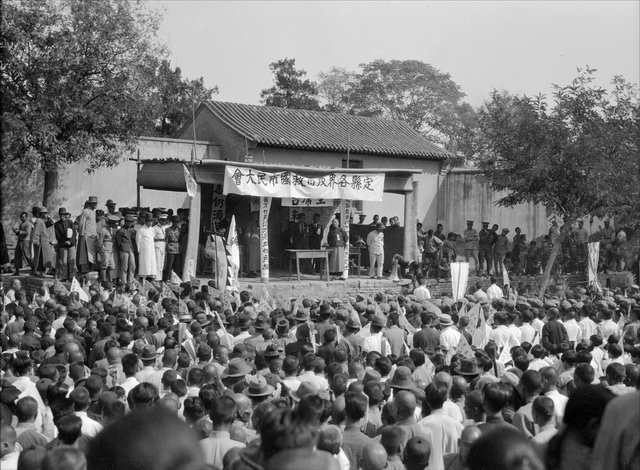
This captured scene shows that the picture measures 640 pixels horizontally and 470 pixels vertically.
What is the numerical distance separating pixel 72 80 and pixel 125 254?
5846mm

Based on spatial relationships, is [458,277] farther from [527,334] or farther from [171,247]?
[171,247]

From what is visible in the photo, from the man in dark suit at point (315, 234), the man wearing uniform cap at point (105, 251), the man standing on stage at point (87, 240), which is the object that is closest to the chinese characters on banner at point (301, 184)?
the man in dark suit at point (315, 234)

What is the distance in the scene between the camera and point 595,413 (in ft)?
12.0

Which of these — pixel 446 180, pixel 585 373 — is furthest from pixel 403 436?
pixel 446 180

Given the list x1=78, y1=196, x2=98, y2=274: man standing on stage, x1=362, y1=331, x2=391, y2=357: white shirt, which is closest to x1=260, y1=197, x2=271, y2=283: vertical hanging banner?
x1=78, y1=196, x2=98, y2=274: man standing on stage

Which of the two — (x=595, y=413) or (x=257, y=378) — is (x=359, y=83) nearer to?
(x=257, y=378)

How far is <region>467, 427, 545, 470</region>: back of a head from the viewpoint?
3.21 meters

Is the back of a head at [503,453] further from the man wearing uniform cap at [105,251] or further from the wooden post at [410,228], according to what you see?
the wooden post at [410,228]

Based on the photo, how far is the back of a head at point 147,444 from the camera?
2.68m

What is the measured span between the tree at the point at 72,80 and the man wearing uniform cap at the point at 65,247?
11.0 feet

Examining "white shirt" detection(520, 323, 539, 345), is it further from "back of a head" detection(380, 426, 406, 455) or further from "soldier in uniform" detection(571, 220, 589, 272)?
"soldier in uniform" detection(571, 220, 589, 272)

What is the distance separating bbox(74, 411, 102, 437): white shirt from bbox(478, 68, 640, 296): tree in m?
13.0

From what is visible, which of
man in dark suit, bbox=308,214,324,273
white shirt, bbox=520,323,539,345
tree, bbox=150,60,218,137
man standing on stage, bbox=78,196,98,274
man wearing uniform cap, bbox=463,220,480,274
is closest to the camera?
white shirt, bbox=520,323,539,345

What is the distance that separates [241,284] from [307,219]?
4583 mm
